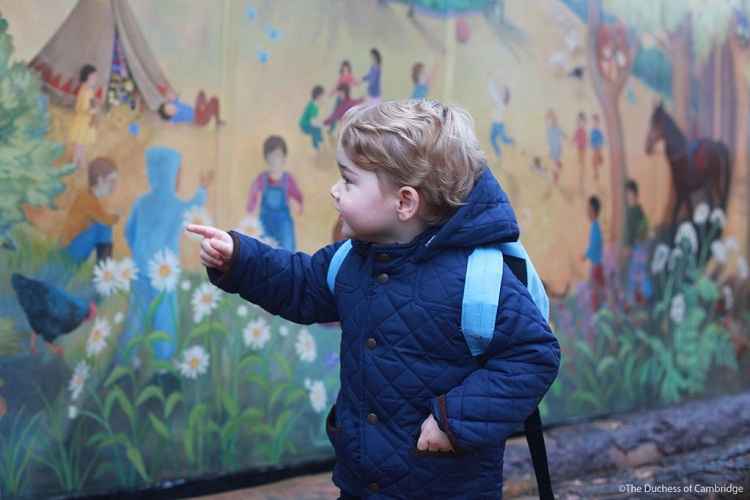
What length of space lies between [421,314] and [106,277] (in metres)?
1.78

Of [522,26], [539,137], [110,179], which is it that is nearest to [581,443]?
[539,137]

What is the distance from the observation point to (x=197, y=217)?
4.16m

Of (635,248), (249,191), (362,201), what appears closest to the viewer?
(362,201)

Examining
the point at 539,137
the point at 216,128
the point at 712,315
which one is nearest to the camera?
the point at 216,128

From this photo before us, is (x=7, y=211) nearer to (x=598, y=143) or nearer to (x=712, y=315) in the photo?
(x=598, y=143)

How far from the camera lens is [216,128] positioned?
4.19 metres

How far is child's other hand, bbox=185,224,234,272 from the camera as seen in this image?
2.59 meters

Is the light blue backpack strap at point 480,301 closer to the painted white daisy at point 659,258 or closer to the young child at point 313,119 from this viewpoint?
the young child at point 313,119

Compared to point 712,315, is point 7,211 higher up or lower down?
higher up

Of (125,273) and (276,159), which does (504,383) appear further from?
(276,159)

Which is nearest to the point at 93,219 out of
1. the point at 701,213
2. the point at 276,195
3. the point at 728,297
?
the point at 276,195

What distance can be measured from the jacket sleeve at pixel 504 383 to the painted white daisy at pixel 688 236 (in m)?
3.98

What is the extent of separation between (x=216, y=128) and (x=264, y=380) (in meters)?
1.04

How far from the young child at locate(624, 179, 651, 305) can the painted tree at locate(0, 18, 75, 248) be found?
3.33 meters
